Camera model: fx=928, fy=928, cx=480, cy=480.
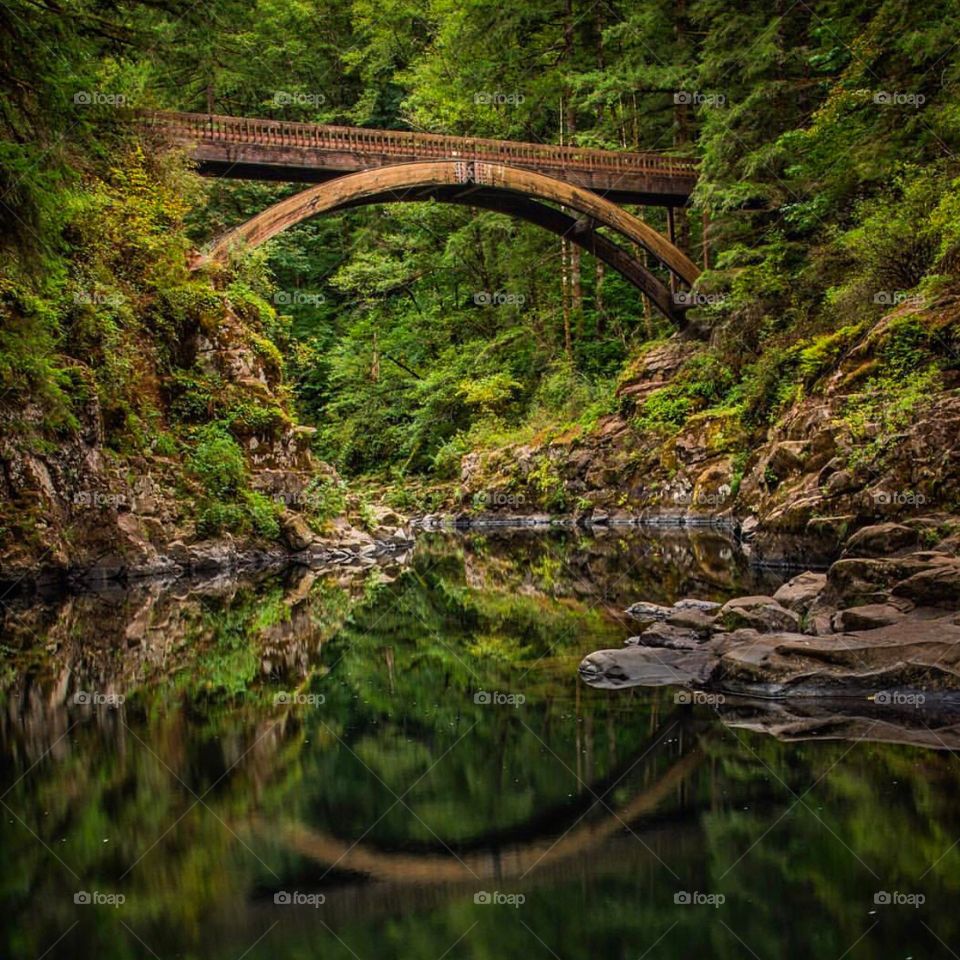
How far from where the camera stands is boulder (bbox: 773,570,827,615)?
29.1 ft

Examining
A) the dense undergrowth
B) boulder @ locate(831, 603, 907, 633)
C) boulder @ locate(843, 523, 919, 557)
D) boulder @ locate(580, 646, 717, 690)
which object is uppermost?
the dense undergrowth

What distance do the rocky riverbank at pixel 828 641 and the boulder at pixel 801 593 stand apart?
16mm

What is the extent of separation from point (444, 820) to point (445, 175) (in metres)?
20.6

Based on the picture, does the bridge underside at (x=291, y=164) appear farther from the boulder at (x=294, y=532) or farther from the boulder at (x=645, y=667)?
the boulder at (x=645, y=667)

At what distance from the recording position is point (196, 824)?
186 inches

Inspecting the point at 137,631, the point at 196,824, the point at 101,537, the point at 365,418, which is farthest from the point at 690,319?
the point at 196,824

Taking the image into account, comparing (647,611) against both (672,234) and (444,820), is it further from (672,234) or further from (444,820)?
(672,234)

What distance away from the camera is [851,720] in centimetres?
606

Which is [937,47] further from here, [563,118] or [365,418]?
[365,418]

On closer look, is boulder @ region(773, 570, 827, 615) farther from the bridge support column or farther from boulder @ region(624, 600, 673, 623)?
the bridge support column

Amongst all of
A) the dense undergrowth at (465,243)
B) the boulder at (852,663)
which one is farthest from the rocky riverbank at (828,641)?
the dense undergrowth at (465,243)

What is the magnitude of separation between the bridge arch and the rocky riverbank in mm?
14871

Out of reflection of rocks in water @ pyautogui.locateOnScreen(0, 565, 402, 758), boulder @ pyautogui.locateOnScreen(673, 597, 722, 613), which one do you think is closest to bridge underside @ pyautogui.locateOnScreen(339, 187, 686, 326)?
reflection of rocks in water @ pyautogui.locateOnScreen(0, 565, 402, 758)

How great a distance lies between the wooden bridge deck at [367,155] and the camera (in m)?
20.5
